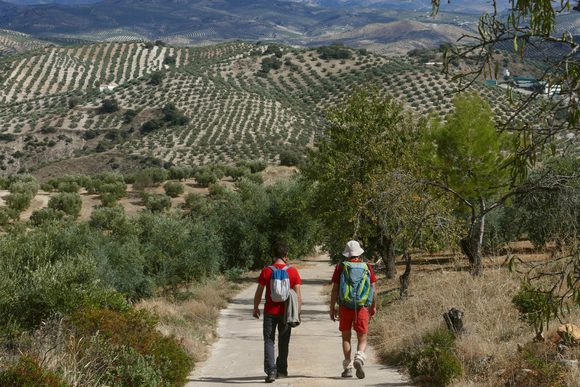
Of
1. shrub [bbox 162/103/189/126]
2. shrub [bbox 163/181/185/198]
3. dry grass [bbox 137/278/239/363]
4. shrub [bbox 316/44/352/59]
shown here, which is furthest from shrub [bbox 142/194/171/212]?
shrub [bbox 316/44/352/59]

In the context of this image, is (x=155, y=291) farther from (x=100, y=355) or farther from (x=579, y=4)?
(x=579, y=4)

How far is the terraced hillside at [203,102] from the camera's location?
81.9 m

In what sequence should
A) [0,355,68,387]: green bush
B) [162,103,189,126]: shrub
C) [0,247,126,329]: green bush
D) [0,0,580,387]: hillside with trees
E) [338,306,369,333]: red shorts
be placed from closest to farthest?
[0,355,68,387]: green bush < [0,0,580,387]: hillside with trees < [338,306,369,333]: red shorts < [0,247,126,329]: green bush < [162,103,189,126]: shrub

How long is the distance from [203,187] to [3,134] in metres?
40.1

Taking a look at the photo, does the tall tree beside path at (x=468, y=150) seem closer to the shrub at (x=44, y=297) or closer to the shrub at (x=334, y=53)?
the shrub at (x=44, y=297)

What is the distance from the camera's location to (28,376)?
→ 866cm

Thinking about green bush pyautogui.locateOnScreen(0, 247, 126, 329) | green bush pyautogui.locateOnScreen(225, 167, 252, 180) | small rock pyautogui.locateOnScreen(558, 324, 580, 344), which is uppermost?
small rock pyautogui.locateOnScreen(558, 324, 580, 344)

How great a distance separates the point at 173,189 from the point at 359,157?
32.0m

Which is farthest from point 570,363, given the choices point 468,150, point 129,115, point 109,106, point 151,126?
point 109,106

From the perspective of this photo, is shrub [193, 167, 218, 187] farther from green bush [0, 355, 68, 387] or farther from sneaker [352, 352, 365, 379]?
green bush [0, 355, 68, 387]

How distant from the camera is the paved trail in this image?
11578 mm

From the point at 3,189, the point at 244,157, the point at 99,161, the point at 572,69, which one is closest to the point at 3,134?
the point at 99,161

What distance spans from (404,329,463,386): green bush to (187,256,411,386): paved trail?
284 mm

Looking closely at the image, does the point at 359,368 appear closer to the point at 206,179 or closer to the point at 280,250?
the point at 280,250
